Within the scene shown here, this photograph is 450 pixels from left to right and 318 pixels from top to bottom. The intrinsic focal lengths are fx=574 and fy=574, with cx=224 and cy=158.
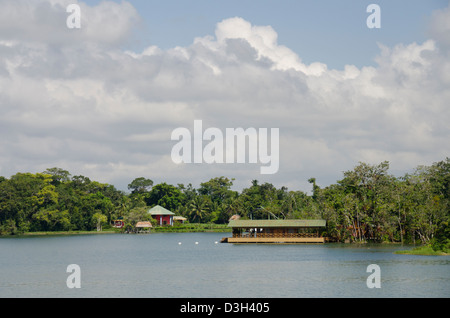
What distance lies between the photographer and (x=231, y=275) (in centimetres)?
4166

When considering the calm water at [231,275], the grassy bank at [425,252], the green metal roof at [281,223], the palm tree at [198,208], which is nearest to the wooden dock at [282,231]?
the green metal roof at [281,223]

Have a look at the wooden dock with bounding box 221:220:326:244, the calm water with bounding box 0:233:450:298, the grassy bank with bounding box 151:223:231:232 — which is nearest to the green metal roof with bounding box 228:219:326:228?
the wooden dock with bounding box 221:220:326:244

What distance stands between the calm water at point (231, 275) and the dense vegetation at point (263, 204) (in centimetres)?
1197

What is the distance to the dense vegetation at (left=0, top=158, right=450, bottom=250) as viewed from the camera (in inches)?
2795

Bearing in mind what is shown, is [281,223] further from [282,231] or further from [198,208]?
[198,208]

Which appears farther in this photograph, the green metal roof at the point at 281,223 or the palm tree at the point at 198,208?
the palm tree at the point at 198,208

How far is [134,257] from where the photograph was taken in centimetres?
5891

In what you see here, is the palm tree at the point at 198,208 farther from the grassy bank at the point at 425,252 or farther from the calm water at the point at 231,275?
the grassy bank at the point at 425,252

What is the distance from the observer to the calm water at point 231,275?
33938mm

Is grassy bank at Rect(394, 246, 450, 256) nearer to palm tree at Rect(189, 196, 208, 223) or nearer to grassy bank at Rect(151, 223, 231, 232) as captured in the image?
grassy bank at Rect(151, 223, 231, 232)

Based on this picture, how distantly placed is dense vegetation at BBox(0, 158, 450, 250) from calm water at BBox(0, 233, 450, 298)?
39.3 ft
